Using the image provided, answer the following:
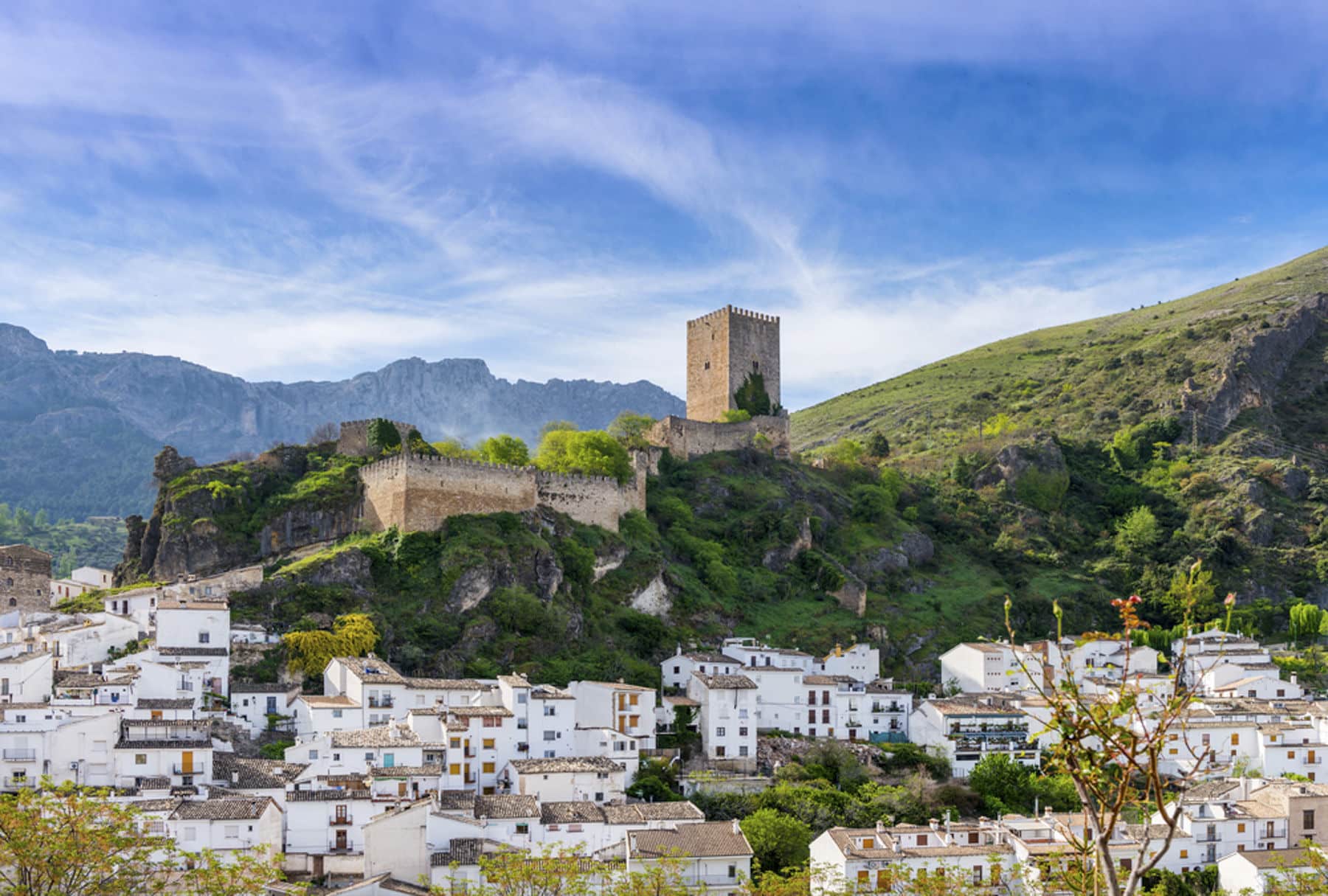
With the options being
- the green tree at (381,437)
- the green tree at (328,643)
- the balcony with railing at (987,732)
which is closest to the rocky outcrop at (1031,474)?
the balcony with railing at (987,732)

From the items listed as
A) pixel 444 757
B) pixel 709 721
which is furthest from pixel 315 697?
pixel 709 721

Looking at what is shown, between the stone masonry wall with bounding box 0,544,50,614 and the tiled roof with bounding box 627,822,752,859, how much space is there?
30756mm

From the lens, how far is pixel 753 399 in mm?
83438

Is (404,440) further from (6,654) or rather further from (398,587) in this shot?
(6,654)

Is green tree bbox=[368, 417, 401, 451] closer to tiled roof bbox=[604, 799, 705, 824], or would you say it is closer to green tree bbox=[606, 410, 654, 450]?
green tree bbox=[606, 410, 654, 450]

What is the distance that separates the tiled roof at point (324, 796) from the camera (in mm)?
36375

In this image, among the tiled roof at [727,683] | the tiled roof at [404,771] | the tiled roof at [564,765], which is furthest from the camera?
the tiled roof at [727,683]

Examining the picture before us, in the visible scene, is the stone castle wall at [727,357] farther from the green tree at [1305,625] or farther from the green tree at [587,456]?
the green tree at [1305,625]

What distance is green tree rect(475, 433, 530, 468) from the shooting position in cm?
6606

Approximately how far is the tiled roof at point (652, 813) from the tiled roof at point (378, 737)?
6581mm

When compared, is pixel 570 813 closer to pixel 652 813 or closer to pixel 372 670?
pixel 652 813

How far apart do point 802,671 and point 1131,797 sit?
4519 cm

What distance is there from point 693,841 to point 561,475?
2736cm

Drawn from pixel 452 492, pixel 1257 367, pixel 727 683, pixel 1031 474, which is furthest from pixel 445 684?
pixel 1257 367
